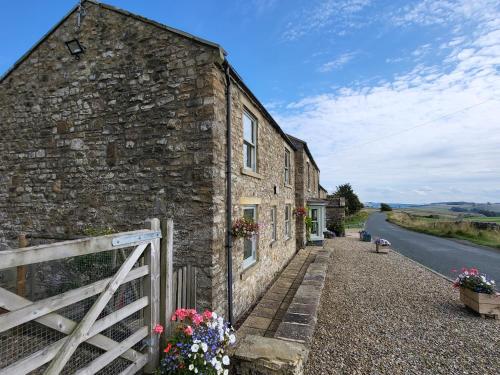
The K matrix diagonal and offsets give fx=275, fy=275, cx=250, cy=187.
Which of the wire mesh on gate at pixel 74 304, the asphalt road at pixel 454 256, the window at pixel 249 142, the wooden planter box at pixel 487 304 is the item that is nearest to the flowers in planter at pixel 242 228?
the window at pixel 249 142

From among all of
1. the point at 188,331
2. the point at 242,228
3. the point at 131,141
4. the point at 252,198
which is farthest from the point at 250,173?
the point at 188,331

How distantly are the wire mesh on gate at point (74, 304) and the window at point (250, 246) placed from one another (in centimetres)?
295

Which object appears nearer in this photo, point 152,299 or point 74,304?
point 152,299

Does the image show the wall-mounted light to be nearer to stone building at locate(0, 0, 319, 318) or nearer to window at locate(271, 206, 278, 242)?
stone building at locate(0, 0, 319, 318)

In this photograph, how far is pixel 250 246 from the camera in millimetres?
7426

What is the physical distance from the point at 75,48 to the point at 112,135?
2.24m

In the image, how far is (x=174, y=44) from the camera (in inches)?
207

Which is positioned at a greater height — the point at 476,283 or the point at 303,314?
the point at 476,283

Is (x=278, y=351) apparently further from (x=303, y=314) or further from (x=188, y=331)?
(x=303, y=314)

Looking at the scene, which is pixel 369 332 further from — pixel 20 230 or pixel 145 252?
pixel 20 230

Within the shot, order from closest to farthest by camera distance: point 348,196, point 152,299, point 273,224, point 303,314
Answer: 1. point 152,299
2. point 303,314
3. point 273,224
4. point 348,196

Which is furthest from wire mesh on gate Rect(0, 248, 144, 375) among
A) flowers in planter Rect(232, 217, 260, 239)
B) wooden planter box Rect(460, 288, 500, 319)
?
wooden planter box Rect(460, 288, 500, 319)

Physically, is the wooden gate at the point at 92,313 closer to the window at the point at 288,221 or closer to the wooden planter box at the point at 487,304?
the wooden planter box at the point at 487,304

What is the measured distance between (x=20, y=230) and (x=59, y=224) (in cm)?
127
